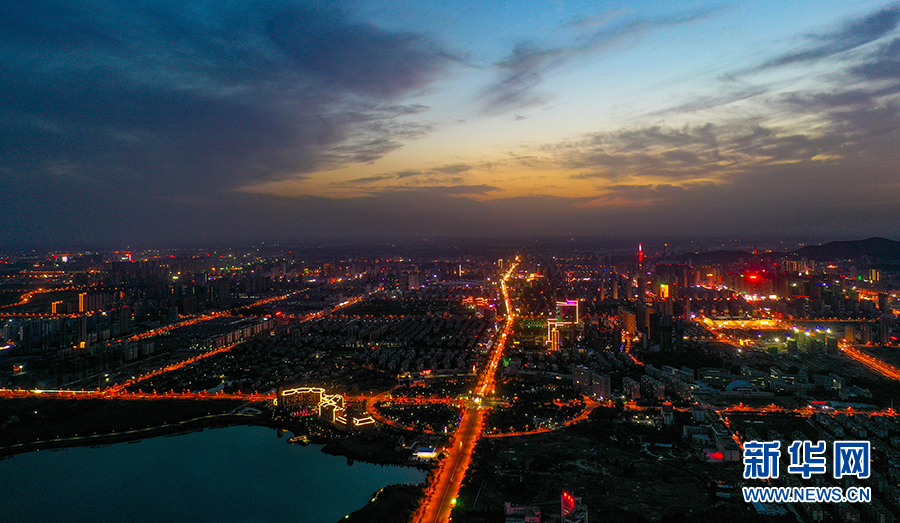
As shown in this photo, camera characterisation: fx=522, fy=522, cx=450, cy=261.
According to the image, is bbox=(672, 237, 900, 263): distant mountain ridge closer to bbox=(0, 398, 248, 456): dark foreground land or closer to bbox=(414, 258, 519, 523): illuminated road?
bbox=(414, 258, 519, 523): illuminated road

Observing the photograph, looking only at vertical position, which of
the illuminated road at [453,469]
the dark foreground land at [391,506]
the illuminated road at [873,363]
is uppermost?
the illuminated road at [873,363]

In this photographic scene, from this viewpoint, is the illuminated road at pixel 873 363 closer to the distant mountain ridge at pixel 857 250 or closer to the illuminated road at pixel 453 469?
the illuminated road at pixel 453 469

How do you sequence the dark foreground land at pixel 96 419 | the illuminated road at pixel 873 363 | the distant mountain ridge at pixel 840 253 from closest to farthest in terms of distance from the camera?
the dark foreground land at pixel 96 419 → the illuminated road at pixel 873 363 → the distant mountain ridge at pixel 840 253

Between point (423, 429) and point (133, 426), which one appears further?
point (133, 426)

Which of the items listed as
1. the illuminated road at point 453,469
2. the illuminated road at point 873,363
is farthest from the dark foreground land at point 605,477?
the illuminated road at point 873,363

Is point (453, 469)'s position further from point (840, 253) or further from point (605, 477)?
point (840, 253)

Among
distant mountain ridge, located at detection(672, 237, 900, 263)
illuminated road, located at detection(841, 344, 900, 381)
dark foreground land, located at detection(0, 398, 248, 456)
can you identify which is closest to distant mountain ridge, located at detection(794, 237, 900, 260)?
distant mountain ridge, located at detection(672, 237, 900, 263)

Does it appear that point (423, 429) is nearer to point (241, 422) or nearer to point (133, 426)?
point (241, 422)

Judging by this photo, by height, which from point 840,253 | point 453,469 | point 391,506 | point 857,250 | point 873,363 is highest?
point 857,250

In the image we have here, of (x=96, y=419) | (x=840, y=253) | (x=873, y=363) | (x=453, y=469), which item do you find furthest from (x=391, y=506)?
(x=840, y=253)

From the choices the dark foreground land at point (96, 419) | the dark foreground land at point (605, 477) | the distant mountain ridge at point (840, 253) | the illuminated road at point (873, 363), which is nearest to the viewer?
the dark foreground land at point (605, 477)

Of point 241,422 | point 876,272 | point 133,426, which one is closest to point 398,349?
point 241,422
